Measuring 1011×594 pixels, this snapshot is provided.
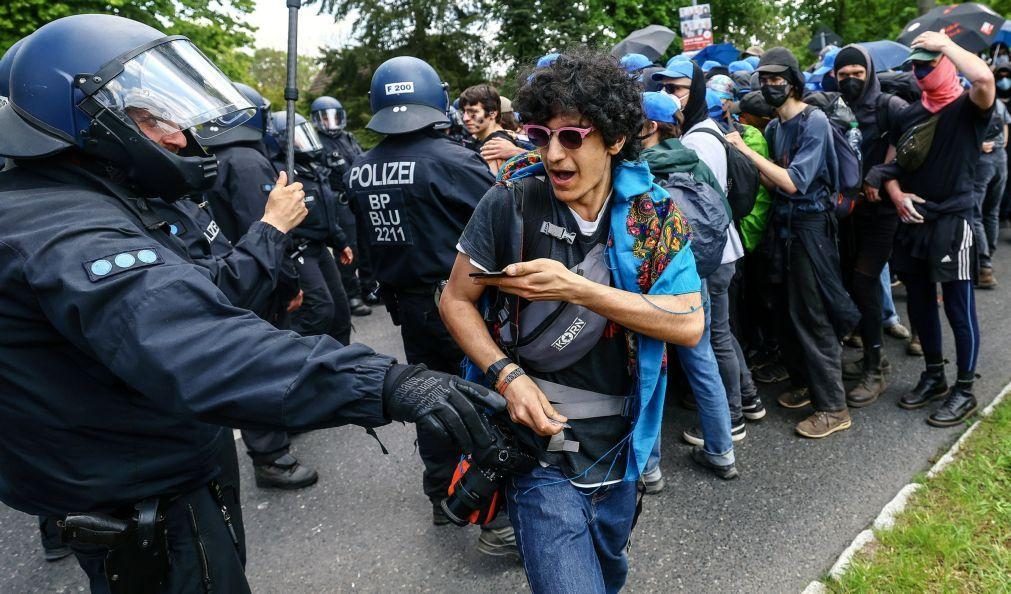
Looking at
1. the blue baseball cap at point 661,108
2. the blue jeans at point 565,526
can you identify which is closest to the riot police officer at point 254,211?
the blue baseball cap at point 661,108

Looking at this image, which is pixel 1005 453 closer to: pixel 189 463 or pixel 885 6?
pixel 189 463

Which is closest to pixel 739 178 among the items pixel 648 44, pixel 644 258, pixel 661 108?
pixel 661 108

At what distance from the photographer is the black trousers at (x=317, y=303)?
4.48 metres

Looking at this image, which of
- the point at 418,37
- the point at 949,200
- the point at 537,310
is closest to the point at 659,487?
the point at 537,310

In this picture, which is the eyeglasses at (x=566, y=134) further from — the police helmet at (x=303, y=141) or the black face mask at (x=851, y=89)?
the black face mask at (x=851, y=89)

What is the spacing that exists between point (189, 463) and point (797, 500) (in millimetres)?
2914

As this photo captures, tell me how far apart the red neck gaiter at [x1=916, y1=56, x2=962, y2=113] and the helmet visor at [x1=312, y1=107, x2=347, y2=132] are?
253 inches

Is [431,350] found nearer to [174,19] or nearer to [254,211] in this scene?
[254,211]

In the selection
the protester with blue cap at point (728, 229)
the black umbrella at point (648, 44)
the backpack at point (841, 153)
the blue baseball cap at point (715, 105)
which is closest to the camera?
the protester with blue cap at point (728, 229)

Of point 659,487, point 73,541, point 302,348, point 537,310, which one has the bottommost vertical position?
point 659,487

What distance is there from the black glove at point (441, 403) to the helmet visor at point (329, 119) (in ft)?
24.6

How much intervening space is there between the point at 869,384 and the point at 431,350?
3031mm

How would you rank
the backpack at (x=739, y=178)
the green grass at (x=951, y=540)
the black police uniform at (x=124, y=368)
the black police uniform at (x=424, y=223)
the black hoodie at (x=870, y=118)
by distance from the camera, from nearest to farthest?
the black police uniform at (x=124, y=368), the green grass at (x=951, y=540), the black police uniform at (x=424, y=223), the backpack at (x=739, y=178), the black hoodie at (x=870, y=118)

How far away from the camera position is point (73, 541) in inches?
64.9
